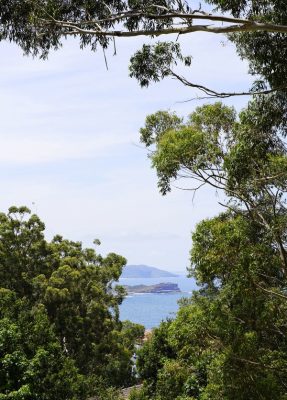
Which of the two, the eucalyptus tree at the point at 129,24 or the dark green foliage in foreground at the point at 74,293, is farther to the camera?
the dark green foliage in foreground at the point at 74,293

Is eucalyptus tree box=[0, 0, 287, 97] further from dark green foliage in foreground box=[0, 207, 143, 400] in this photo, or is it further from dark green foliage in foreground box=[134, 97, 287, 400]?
dark green foliage in foreground box=[0, 207, 143, 400]

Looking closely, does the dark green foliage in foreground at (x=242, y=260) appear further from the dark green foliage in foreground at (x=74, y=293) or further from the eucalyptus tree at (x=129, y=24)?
the dark green foliage in foreground at (x=74, y=293)

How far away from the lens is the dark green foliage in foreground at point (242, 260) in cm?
912

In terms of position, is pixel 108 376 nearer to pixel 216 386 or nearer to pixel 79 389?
pixel 79 389

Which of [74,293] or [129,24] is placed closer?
[129,24]

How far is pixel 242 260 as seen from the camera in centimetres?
912

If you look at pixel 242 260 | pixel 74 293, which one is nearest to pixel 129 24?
pixel 242 260

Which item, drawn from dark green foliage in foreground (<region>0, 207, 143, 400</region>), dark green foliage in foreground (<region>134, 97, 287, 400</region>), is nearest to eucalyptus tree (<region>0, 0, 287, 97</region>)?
dark green foliage in foreground (<region>134, 97, 287, 400</region>)

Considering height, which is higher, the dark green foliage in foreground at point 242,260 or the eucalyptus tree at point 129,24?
the eucalyptus tree at point 129,24

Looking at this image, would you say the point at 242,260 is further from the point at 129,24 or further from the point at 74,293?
the point at 74,293

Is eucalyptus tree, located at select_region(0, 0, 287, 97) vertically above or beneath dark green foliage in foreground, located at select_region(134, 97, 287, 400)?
above

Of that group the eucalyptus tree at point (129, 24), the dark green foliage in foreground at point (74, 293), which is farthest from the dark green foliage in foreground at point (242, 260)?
the dark green foliage in foreground at point (74, 293)

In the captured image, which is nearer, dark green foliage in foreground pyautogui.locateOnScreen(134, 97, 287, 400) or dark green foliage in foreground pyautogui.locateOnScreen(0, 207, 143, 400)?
dark green foliage in foreground pyautogui.locateOnScreen(134, 97, 287, 400)

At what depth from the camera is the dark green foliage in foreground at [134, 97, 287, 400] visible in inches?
359
